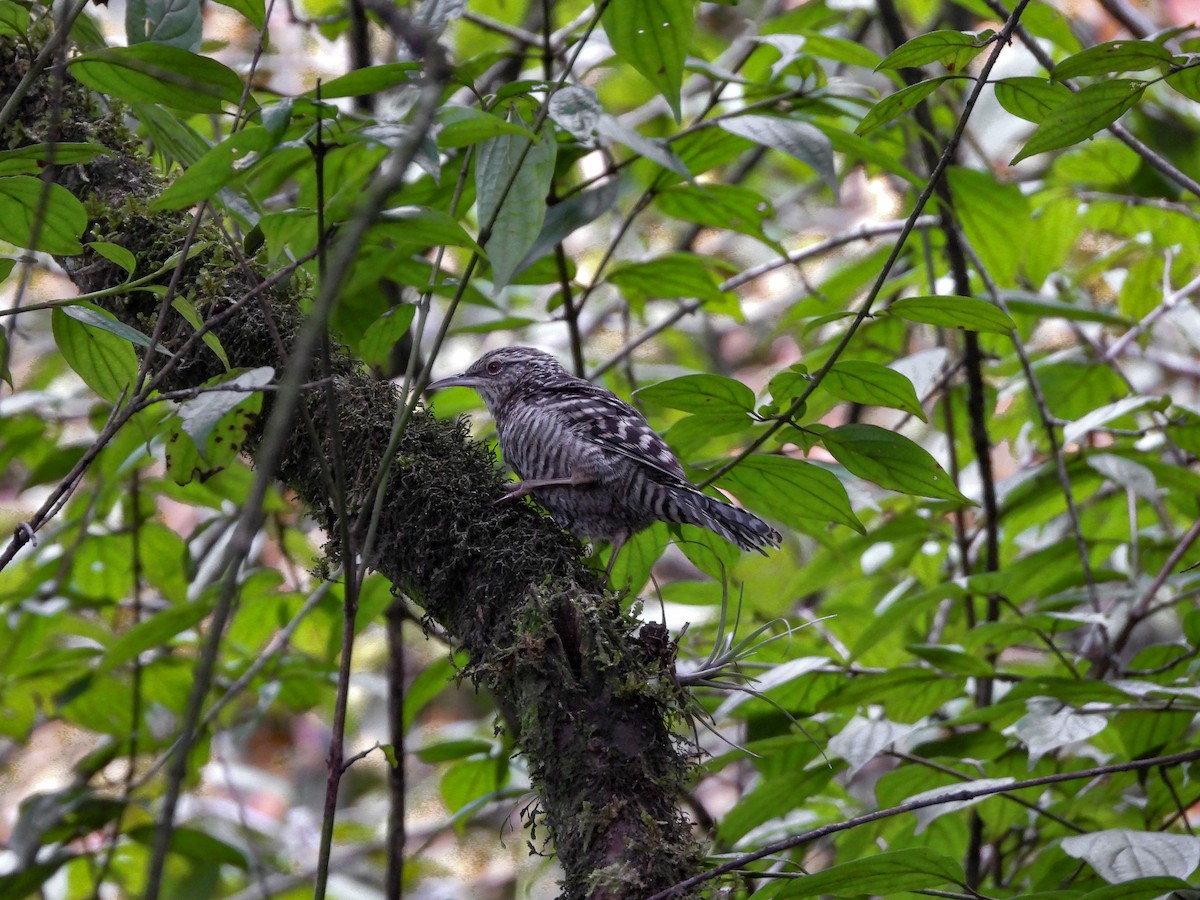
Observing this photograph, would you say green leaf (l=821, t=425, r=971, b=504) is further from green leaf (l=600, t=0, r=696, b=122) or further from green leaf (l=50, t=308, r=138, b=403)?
green leaf (l=50, t=308, r=138, b=403)

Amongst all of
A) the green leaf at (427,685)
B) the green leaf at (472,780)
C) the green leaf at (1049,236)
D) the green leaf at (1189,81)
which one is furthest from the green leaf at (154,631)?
the green leaf at (1049,236)

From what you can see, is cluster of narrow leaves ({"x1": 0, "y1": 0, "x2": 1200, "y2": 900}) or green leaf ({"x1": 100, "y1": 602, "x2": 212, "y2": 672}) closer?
cluster of narrow leaves ({"x1": 0, "y1": 0, "x2": 1200, "y2": 900})

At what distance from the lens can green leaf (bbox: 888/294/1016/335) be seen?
2.17 m

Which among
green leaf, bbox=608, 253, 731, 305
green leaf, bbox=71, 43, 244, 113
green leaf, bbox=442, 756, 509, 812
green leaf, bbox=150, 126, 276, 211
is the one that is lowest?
green leaf, bbox=442, 756, 509, 812

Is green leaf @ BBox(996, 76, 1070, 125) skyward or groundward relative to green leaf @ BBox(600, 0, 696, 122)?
groundward

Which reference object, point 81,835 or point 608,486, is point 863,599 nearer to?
point 608,486

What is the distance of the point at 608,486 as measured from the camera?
322cm

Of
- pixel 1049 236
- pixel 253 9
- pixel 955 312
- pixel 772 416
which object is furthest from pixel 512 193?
pixel 1049 236

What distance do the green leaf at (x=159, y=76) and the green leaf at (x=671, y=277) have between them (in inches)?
63.9

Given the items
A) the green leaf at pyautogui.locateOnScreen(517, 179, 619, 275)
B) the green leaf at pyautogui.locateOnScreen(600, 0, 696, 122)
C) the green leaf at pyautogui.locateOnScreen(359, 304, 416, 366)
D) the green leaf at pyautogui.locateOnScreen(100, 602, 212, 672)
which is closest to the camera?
the green leaf at pyautogui.locateOnScreen(359, 304, 416, 366)

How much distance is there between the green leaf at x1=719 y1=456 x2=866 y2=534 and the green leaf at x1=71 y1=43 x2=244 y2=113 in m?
1.47

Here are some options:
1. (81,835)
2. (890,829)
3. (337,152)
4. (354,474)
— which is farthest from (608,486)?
(81,835)

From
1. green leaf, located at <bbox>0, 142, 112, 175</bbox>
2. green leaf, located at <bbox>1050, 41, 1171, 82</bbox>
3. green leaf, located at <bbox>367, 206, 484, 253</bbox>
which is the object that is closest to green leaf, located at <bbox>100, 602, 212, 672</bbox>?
green leaf, located at <bbox>0, 142, 112, 175</bbox>

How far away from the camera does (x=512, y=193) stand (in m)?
2.46
